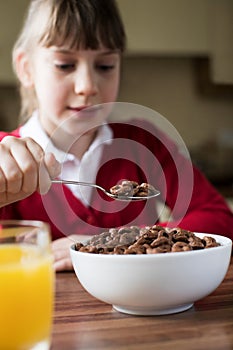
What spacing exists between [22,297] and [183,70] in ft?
11.5

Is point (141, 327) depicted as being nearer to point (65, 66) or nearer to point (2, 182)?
point (2, 182)

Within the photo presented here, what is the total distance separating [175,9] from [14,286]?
3.25m

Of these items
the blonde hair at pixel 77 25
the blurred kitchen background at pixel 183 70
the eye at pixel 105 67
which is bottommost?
the blurred kitchen background at pixel 183 70

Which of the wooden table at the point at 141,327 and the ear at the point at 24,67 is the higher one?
the ear at the point at 24,67

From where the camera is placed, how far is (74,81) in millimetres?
1423

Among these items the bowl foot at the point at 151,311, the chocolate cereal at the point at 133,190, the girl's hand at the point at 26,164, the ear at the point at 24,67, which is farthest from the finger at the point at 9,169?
the ear at the point at 24,67

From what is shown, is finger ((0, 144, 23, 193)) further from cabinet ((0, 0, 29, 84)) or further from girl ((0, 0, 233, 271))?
cabinet ((0, 0, 29, 84))

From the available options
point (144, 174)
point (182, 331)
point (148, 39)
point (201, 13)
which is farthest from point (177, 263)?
point (201, 13)

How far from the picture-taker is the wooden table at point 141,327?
1.99 feet

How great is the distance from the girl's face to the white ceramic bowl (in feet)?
2.17

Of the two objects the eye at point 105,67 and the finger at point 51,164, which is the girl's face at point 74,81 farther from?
the finger at point 51,164

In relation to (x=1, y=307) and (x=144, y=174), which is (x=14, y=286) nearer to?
(x=1, y=307)

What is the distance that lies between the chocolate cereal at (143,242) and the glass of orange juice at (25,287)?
0.18 m

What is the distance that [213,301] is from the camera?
775mm
